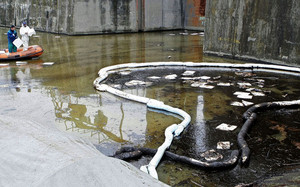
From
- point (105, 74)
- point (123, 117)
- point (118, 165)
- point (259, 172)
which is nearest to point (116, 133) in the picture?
point (123, 117)

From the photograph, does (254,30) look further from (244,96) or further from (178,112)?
(178,112)

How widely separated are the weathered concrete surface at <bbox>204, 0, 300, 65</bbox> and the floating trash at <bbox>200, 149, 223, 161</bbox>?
7.11 metres

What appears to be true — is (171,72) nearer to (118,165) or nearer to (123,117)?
(123,117)

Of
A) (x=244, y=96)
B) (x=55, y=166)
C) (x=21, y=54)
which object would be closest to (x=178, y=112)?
(x=244, y=96)

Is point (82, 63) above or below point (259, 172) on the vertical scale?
above

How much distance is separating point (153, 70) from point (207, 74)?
189 cm

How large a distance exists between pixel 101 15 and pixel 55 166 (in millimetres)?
21080

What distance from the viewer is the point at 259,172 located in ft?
15.1

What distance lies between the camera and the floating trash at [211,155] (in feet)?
16.4

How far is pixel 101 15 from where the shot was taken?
22625 millimetres

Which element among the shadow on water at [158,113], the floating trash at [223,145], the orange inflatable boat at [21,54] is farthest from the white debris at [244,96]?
the orange inflatable boat at [21,54]

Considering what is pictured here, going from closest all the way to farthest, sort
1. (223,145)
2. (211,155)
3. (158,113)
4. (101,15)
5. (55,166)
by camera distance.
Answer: (55,166), (211,155), (223,145), (158,113), (101,15)

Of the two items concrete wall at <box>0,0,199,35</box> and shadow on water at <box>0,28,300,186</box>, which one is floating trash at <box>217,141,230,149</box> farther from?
concrete wall at <box>0,0,199,35</box>

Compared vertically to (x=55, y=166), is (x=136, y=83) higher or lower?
lower
